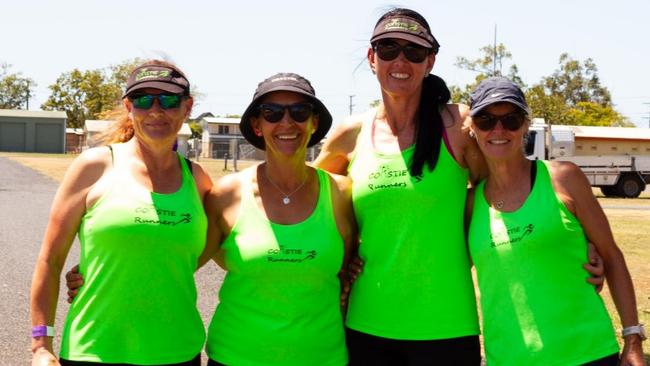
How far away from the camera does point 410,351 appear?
3.80m

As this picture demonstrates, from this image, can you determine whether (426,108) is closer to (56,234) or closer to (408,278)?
(408,278)

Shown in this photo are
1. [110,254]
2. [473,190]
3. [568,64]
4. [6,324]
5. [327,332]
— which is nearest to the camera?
[110,254]

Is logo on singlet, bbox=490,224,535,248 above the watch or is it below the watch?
above

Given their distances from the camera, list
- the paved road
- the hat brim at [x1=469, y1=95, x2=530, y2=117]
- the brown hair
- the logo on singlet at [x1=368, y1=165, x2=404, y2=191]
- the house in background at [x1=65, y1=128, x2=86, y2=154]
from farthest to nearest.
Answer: the house in background at [x1=65, y1=128, x2=86, y2=154] → the paved road → the brown hair → the logo on singlet at [x1=368, y1=165, x2=404, y2=191] → the hat brim at [x1=469, y1=95, x2=530, y2=117]

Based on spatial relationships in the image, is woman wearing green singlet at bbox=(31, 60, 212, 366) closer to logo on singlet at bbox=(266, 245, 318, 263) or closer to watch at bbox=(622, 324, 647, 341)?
logo on singlet at bbox=(266, 245, 318, 263)

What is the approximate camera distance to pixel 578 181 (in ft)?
11.6

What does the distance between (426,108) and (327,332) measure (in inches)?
50.5

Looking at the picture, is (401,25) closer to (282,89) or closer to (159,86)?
(282,89)

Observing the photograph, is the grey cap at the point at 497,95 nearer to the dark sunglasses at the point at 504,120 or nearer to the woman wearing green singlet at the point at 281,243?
the dark sunglasses at the point at 504,120

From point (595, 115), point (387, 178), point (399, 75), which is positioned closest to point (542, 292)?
point (387, 178)

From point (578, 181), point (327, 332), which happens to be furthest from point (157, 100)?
point (578, 181)

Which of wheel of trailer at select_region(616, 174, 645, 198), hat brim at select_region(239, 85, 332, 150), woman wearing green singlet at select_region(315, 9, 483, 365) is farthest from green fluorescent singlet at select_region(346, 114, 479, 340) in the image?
wheel of trailer at select_region(616, 174, 645, 198)

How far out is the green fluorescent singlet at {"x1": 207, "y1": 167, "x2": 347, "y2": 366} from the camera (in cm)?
355

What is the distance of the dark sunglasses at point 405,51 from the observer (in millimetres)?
4047
